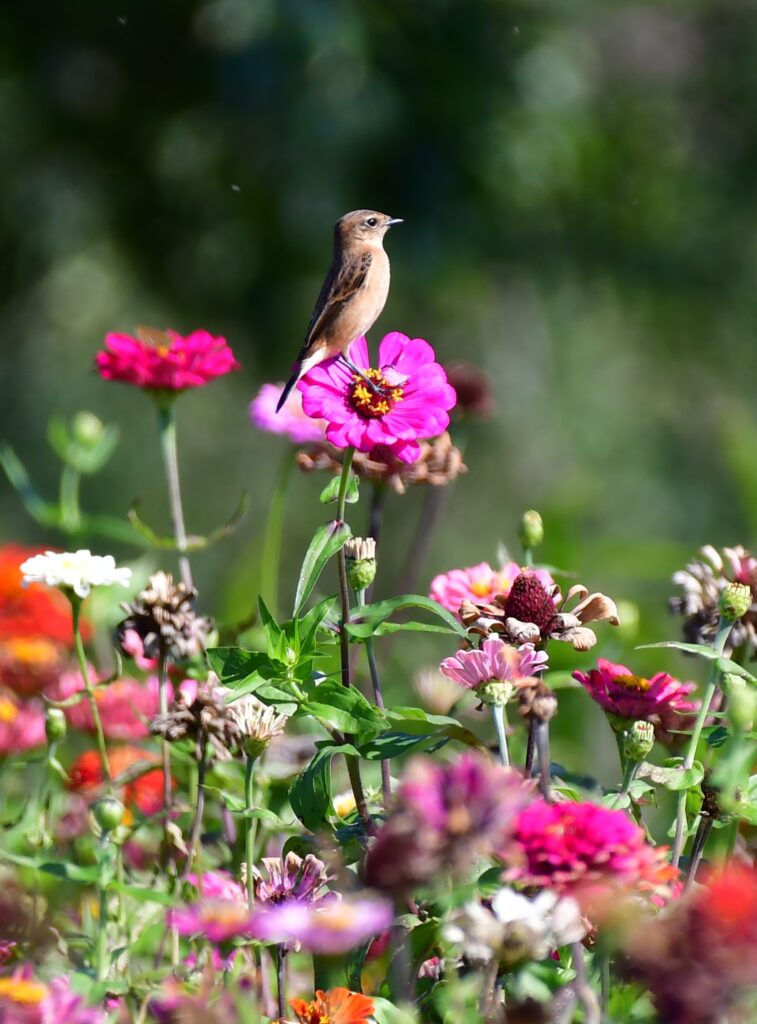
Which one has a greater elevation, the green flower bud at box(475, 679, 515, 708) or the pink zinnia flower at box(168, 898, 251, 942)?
the green flower bud at box(475, 679, 515, 708)

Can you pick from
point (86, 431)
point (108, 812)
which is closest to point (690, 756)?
point (108, 812)

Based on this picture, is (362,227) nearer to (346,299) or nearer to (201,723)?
(346,299)

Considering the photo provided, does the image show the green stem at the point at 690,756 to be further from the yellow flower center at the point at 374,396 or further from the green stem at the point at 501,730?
the yellow flower center at the point at 374,396

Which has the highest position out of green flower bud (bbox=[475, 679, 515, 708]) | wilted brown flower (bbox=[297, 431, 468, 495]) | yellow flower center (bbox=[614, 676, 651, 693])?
wilted brown flower (bbox=[297, 431, 468, 495])

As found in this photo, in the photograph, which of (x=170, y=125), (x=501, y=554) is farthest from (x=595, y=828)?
(x=170, y=125)

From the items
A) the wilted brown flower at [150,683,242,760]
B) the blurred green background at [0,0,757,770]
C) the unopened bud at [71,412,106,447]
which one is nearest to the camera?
the wilted brown flower at [150,683,242,760]

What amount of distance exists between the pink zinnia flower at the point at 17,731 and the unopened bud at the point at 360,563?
29cm

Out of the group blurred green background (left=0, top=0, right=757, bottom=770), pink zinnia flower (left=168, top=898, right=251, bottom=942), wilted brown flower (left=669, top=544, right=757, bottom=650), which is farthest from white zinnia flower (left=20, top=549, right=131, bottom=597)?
blurred green background (left=0, top=0, right=757, bottom=770)

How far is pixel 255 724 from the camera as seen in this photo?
689 mm

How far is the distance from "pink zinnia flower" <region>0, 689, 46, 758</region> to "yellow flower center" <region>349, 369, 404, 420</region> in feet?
1.21

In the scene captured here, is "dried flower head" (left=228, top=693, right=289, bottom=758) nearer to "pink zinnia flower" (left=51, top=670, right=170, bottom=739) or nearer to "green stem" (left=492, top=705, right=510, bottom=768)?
"green stem" (left=492, top=705, right=510, bottom=768)

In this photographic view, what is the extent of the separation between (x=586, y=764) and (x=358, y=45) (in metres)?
3.17

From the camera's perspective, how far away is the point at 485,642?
0.65 m

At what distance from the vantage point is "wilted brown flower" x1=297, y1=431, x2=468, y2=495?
89cm
